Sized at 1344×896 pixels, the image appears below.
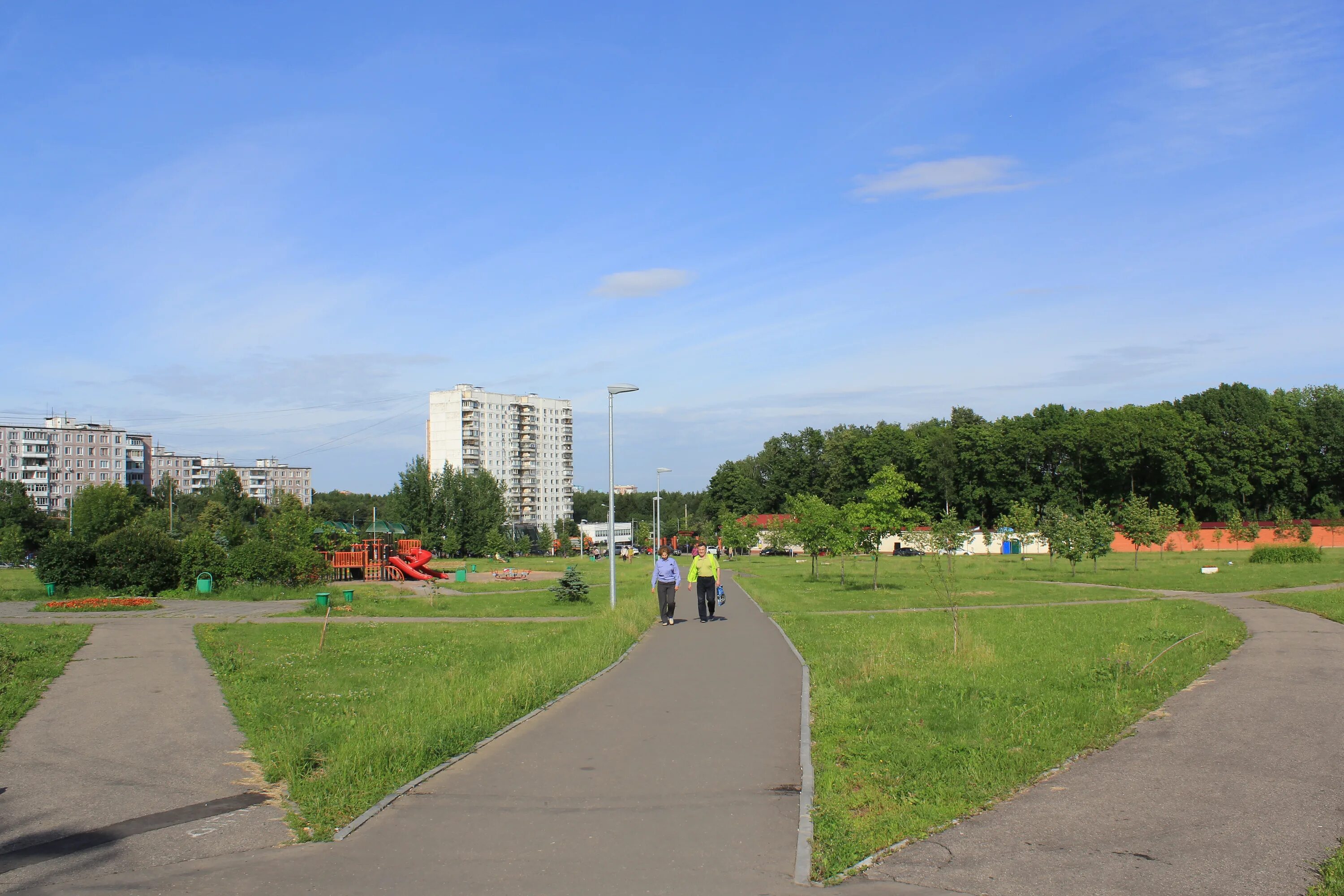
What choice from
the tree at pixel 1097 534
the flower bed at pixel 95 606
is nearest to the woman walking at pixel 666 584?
the flower bed at pixel 95 606

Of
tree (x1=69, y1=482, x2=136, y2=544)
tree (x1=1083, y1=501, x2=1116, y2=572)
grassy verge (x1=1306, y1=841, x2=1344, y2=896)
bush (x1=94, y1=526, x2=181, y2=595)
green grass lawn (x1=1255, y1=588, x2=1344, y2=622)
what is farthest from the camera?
tree (x1=69, y1=482, x2=136, y2=544)

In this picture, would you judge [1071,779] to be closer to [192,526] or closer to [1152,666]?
[1152,666]

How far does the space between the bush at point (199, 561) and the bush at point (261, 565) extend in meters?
0.32

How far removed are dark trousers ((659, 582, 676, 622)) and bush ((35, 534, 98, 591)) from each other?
22.6 meters

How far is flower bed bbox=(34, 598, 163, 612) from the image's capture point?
26750mm

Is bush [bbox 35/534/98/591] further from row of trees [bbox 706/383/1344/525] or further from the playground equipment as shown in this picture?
row of trees [bbox 706/383/1344/525]

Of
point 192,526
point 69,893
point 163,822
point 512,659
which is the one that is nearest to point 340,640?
point 512,659

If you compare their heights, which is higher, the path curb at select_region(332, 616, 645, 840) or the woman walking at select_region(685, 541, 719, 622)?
the woman walking at select_region(685, 541, 719, 622)

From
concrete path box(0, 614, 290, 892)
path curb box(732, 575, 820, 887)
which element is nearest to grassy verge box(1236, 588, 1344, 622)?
path curb box(732, 575, 820, 887)

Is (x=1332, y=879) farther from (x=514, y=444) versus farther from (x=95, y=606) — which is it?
(x=514, y=444)

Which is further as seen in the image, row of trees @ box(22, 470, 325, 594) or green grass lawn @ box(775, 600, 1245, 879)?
row of trees @ box(22, 470, 325, 594)

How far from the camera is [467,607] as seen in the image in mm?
27750

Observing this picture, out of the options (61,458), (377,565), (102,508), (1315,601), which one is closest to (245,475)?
(61,458)

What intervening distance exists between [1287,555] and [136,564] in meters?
49.8
